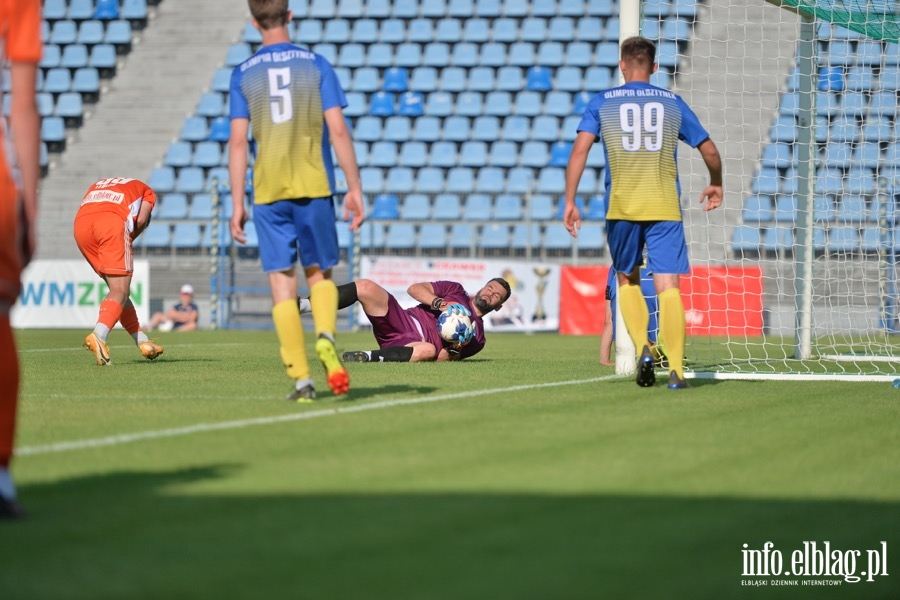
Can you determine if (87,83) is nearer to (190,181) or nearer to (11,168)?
(190,181)

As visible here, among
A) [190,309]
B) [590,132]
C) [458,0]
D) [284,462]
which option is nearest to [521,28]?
[458,0]

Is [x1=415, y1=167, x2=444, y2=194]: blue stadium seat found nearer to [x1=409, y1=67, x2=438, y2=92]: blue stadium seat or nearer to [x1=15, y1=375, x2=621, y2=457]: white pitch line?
[x1=409, y1=67, x2=438, y2=92]: blue stadium seat

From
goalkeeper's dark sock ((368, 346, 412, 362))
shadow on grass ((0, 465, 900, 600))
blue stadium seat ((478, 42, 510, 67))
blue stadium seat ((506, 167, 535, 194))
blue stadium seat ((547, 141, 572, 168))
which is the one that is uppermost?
blue stadium seat ((478, 42, 510, 67))

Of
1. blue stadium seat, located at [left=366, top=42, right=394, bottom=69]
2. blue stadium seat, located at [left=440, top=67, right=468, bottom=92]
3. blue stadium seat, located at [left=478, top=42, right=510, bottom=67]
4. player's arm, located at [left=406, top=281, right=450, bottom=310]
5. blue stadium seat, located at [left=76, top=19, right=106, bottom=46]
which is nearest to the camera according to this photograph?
player's arm, located at [left=406, top=281, right=450, bottom=310]

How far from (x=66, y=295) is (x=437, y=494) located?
19852 mm

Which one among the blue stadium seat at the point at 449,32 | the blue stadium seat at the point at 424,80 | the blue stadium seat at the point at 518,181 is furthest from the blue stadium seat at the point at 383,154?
the blue stadium seat at the point at 449,32

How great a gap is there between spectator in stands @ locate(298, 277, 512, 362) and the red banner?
9.00 metres

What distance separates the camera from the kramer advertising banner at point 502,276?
21.6m

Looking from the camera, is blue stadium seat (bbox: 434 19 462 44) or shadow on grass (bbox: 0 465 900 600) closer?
shadow on grass (bbox: 0 465 900 600)

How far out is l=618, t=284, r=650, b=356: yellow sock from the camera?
7.89 m

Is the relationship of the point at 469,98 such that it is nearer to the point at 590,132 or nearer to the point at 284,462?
the point at 590,132

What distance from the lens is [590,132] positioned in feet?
25.7

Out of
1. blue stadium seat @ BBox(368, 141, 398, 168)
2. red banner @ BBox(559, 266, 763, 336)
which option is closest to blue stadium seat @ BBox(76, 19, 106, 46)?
blue stadium seat @ BBox(368, 141, 398, 168)

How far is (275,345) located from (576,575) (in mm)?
12760
